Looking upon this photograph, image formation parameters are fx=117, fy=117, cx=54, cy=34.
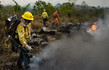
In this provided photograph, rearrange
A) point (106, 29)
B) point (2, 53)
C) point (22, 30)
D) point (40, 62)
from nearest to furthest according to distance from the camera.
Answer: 1. point (22, 30)
2. point (40, 62)
3. point (2, 53)
4. point (106, 29)

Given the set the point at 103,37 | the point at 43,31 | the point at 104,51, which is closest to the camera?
the point at 104,51

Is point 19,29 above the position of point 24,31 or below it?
above

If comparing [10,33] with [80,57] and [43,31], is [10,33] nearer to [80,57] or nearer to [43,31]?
[80,57]

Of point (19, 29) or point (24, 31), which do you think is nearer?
point (19, 29)

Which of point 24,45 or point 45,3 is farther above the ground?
point 45,3

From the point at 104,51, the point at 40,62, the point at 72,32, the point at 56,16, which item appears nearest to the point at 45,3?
the point at 56,16

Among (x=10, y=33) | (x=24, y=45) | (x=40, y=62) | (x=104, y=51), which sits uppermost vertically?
(x=10, y=33)

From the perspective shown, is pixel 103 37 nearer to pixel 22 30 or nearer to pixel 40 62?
→ pixel 40 62

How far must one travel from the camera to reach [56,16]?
11.0 m

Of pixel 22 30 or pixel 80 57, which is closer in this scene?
pixel 22 30

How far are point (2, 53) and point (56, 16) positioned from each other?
23.8 feet

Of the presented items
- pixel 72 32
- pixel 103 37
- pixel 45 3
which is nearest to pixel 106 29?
pixel 103 37

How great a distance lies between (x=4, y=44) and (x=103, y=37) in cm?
609

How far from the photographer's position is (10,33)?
3.15m
